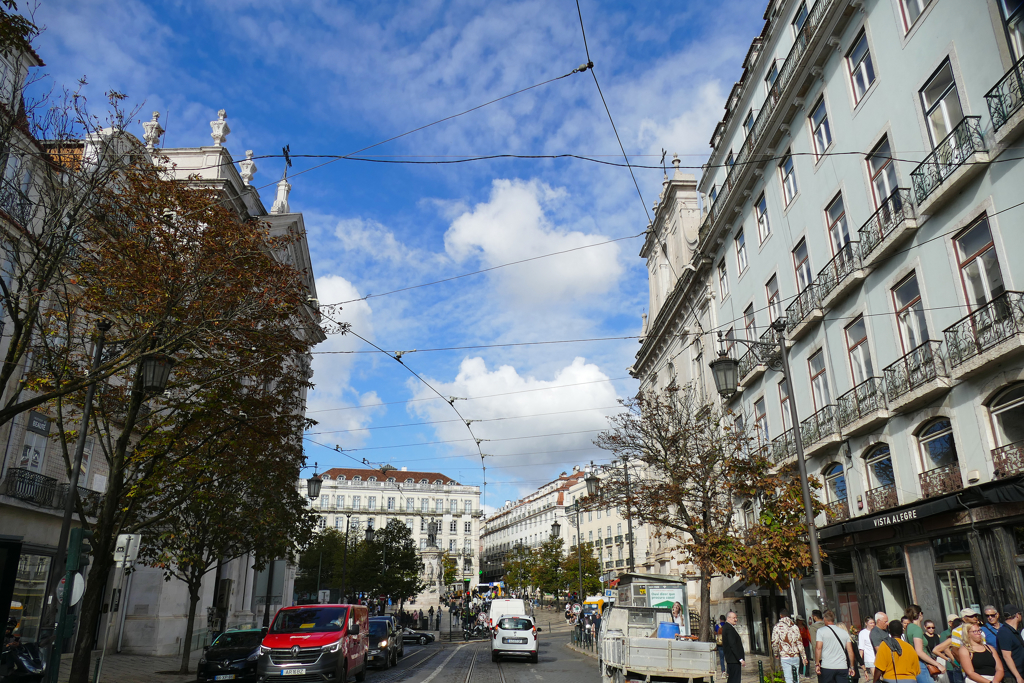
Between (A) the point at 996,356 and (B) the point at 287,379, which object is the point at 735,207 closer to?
(A) the point at 996,356

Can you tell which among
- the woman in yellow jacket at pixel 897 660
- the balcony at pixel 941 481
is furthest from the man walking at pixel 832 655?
the balcony at pixel 941 481

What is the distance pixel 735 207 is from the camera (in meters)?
28.3

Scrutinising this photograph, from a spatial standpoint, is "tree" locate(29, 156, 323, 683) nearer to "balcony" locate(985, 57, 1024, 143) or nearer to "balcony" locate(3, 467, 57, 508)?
"balcony" locate(3, 467, 57, 508)

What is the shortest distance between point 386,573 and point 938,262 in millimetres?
54274

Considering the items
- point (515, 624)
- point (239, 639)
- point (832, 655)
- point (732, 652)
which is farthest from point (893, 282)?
point (239, 639)

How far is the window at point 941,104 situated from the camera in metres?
14.9

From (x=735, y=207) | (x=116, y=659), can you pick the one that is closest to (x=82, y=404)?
(x=116, y=659)

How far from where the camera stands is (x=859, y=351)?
753 inches

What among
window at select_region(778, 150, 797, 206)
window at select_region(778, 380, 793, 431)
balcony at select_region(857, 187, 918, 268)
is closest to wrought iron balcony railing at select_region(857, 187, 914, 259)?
balcony at select_region(857, 187, 918, 268)

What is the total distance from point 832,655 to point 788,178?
677 inches

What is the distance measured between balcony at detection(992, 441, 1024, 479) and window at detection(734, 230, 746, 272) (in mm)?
15814

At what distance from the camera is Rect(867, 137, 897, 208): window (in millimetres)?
17328

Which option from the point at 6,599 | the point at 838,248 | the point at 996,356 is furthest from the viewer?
the point at 838,248

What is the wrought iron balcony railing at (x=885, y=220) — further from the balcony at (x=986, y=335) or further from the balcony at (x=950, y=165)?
Result: the balcony at (x=986, y=335)
